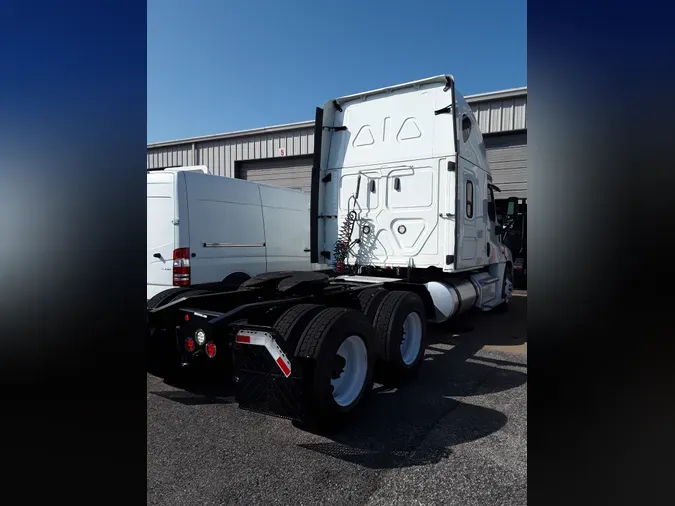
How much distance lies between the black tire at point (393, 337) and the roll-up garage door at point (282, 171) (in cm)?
1068

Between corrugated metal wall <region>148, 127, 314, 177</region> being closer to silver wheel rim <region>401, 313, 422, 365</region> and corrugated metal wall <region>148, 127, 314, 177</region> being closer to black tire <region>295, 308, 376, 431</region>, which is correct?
silver wheel rim <region>401, 313, 422, 365</region>

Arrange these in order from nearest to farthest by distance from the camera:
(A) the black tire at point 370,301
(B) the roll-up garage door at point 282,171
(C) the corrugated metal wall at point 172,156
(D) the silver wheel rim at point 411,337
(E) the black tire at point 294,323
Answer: (E) the black tire at point 294,323
(A) the black tire at point 370,301
(D) the silver wheel rim at point 411,337
(B) the roll-up garage door at point 282,171
(C) the corrugated metal wall at point 172,156

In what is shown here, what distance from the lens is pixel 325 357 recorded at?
3303mm

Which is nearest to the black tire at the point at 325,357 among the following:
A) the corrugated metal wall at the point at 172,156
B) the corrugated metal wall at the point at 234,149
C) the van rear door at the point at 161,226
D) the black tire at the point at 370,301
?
the black tire at the point at 370,301

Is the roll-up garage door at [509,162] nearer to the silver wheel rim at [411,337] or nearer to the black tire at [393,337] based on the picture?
the silver wheel rim at [411,337]

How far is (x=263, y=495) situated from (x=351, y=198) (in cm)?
479

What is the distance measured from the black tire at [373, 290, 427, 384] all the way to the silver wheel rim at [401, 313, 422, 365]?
0.07 metres

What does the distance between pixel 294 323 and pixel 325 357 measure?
0.37 metres

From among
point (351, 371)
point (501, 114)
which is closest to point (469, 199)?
point (351, 371)

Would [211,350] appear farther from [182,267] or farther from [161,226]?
[161,226]

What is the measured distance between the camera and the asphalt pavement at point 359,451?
2693 mm
